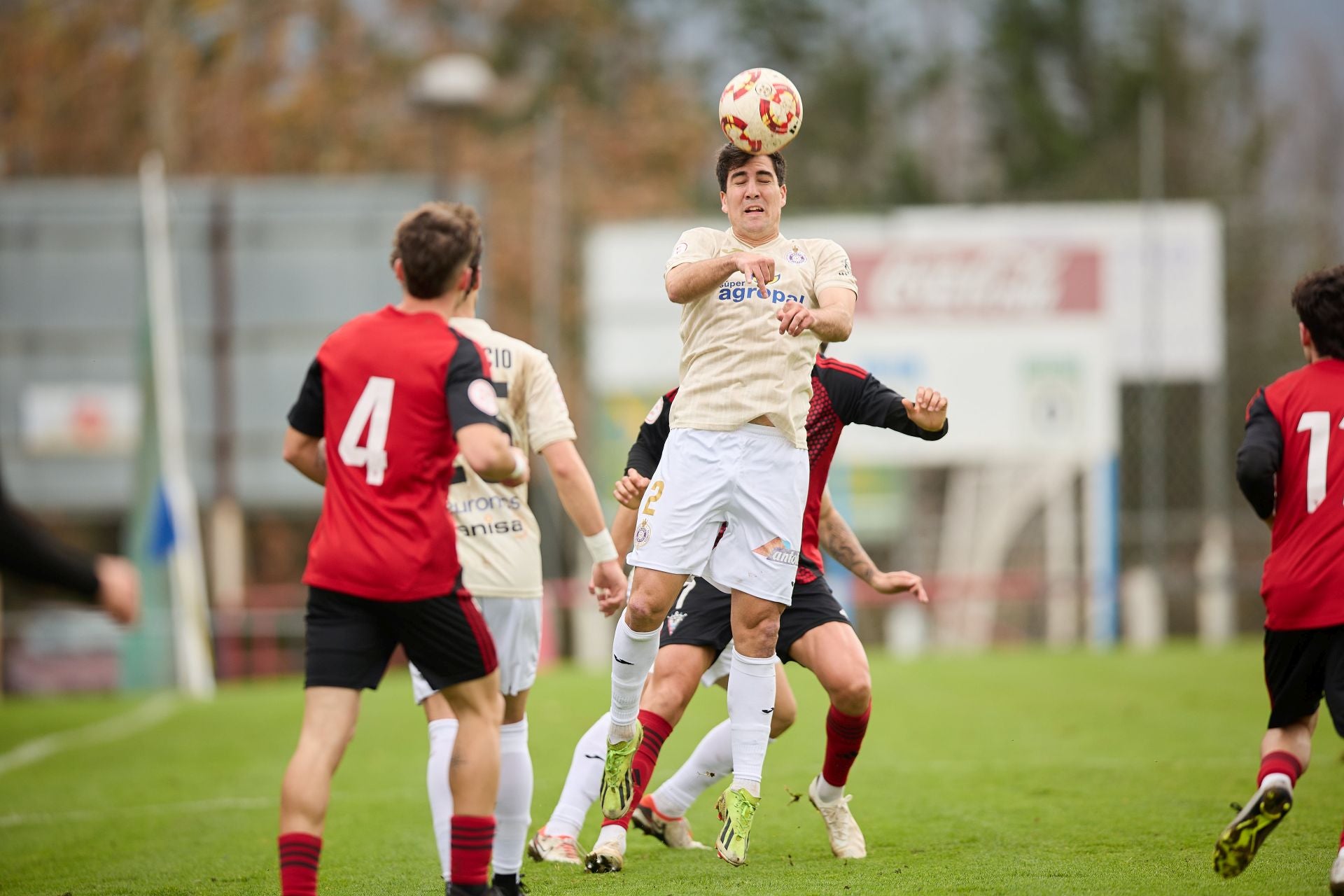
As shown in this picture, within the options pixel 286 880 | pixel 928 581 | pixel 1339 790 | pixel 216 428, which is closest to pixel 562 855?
pixel 286 880

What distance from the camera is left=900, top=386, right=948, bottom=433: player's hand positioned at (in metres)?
5.67

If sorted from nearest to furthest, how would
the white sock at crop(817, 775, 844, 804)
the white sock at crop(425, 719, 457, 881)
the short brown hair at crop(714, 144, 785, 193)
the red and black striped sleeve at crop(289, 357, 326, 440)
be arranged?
the red and black striped sleeve at crop(289, 357, 326, 440)
the white sock at crop(425, 719, 457, 881)
the short brown hair at crop(714, 144, 785, 193)
the white sock at crop(817, 775, 844, 804)

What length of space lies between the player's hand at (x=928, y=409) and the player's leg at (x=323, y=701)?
2.06 metres

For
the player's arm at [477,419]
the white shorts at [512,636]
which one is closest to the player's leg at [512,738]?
the white shorts at [512,636]

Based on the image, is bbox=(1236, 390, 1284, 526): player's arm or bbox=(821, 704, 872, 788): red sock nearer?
bbox=(1236, 390, 1284, 526): player's arm

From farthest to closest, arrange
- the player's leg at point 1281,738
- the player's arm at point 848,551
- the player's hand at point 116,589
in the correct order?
the player's arm at point 848,551
the player's leg at point 1281,738
the player's hand at point 116,589

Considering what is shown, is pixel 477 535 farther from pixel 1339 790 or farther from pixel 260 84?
pixel 260 84

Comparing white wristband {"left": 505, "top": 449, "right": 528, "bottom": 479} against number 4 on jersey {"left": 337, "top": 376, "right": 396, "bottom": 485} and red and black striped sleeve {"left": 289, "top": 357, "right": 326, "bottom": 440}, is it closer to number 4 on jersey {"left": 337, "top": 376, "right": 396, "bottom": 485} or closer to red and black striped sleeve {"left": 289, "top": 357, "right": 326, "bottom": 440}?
number 4 on jersey {"left": 337, "top": 376, "right": 396, "bottom": 485}

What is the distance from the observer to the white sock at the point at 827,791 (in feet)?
20.6

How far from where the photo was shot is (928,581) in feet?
74.4

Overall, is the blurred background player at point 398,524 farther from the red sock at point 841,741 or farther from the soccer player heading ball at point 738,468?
the red sock at point 841,741

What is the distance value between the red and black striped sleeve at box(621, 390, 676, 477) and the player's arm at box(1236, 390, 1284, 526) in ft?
6.70

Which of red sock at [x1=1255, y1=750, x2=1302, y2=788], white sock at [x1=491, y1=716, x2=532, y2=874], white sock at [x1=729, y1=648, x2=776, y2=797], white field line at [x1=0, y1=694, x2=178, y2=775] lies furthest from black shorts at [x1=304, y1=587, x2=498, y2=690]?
white field line at [x1=0, y1=694, x2=178, y2=775]

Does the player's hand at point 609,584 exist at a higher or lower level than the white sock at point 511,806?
higher
